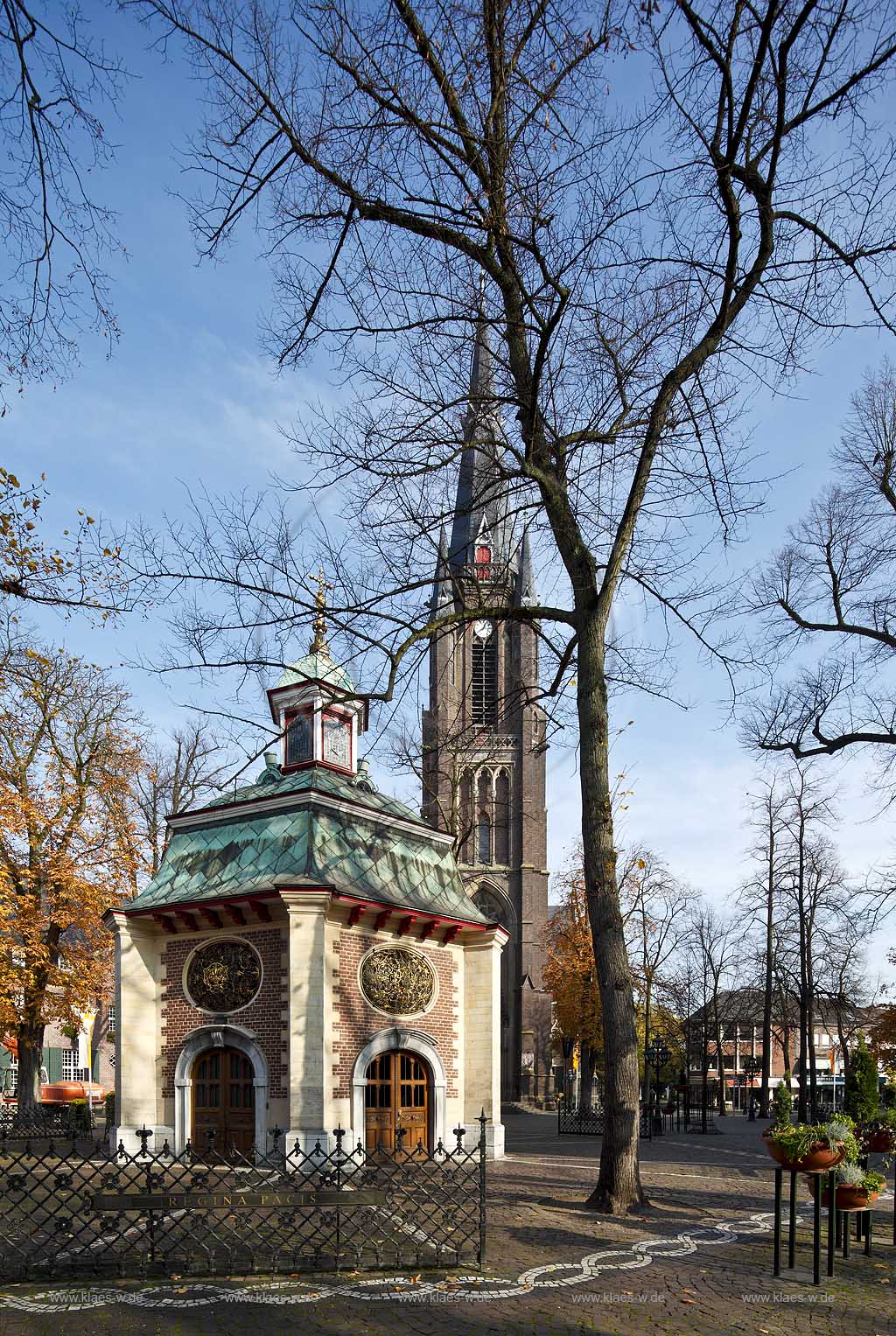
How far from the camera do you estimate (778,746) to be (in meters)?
21.5

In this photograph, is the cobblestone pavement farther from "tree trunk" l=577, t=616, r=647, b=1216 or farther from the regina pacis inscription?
→ the regina pacis inscription

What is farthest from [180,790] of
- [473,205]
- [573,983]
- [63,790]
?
[473,205]

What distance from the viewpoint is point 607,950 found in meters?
13.3

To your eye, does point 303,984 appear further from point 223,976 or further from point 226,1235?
point 226,1235

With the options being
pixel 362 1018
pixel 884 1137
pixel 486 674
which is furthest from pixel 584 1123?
pixel 486 674

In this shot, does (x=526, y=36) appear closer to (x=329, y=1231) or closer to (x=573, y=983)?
(x=329, y=1231)

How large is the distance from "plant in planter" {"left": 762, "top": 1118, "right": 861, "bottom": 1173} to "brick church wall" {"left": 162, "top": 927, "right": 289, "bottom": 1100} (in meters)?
10.3

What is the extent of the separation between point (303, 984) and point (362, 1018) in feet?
5.09

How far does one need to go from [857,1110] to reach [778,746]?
30.5ft

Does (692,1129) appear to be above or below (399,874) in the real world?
below

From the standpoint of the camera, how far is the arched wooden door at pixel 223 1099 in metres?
18.5

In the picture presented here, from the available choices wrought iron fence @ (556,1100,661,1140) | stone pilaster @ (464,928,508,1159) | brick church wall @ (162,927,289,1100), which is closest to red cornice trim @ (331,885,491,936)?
stone pilaster @ (464,928,508,1159)

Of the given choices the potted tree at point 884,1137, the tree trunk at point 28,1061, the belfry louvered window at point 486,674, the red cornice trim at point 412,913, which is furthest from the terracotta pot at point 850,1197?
the belfry louvered window at point 486,674

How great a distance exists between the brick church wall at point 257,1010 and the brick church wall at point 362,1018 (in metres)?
0.92
